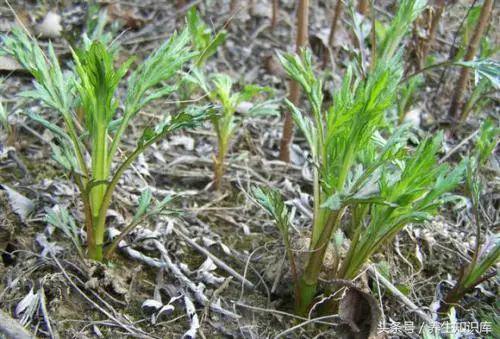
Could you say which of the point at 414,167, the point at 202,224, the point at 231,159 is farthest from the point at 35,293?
the point at 414,167

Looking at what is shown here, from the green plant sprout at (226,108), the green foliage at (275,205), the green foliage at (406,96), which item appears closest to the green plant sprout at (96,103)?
the green foliage at (275,205)

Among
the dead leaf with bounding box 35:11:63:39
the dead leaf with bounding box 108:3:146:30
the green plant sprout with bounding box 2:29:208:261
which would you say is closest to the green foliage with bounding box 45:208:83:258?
the green plant sprout with bounding box 2:29:208:261

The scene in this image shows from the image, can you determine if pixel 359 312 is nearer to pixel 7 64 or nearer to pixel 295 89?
pixel 295 89

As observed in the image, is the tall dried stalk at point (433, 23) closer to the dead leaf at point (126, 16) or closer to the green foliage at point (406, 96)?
the green foliage at point (406, 96)

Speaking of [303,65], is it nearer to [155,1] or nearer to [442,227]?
[442,227]

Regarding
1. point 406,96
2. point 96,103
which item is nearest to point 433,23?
point 406,96
